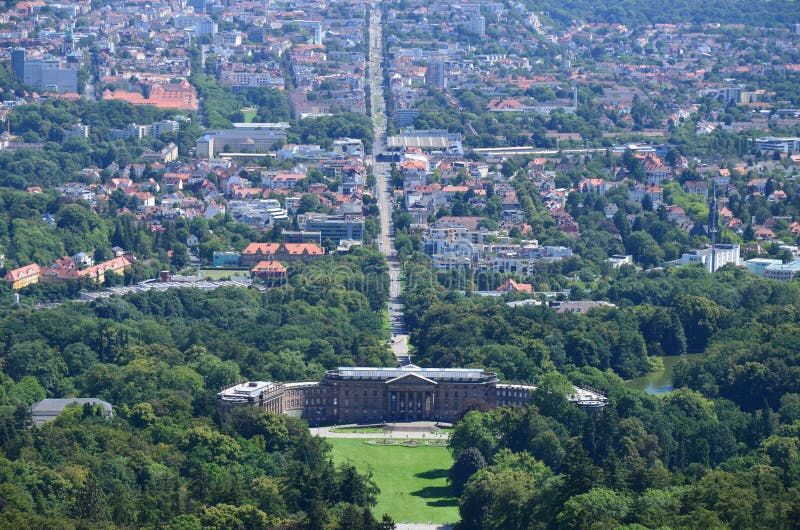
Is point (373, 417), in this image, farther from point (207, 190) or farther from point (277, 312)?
point (207, 190)

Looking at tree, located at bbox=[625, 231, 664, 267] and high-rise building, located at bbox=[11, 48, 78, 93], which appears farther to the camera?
high-rise building, located at bbox=[11, 48, 78, 93]

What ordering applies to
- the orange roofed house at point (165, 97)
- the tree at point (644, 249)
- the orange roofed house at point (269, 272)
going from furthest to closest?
the orange roofed house at point (165, 97) < the tree at point (644, 249) < the orange roofed house at point (269, 272)

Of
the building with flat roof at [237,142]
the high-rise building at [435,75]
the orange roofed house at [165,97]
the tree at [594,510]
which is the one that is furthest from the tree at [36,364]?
the high-rise building at [435,75]

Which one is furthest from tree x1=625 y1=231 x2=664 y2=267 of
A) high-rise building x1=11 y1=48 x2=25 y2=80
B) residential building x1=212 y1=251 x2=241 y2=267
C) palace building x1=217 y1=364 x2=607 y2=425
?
high-rise building x1=11 y1=48 x2=25 y2=80

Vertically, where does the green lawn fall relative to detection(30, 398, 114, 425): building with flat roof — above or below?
below

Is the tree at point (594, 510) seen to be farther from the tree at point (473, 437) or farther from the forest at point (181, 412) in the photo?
the tree at point (473, 437)

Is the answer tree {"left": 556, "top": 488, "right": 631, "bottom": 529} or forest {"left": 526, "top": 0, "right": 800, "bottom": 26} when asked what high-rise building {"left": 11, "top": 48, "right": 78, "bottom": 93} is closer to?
forest {"left": 526, "top": 0, "right": 800, "bottom": 26}

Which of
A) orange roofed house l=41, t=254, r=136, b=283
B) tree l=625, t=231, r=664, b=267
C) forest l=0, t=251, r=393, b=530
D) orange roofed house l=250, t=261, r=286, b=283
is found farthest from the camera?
tree l=625, t=231, r=664, b=267
